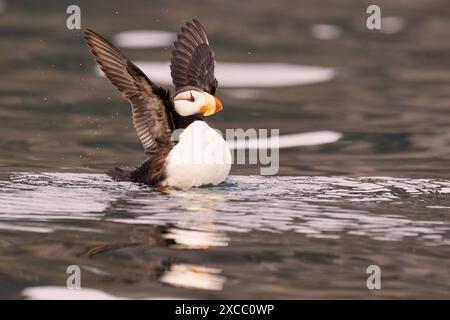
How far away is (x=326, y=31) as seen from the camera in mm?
21297

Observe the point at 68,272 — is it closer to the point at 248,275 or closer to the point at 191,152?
the point at 248,275

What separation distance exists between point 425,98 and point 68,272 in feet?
33.2

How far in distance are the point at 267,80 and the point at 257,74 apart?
0.38 m

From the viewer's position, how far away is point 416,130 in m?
15.2

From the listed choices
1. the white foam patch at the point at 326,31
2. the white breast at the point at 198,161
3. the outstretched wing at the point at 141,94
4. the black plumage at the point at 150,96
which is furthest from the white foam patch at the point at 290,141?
the white foam patch at the point at 326,31

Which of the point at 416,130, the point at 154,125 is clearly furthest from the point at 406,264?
the point at 416,130

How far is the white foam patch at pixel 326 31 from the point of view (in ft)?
69.1

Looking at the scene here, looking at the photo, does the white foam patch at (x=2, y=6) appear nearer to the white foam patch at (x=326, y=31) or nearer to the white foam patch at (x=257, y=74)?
the white foam patch at (x=257, y=74)

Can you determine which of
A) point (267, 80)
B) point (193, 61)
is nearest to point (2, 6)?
point (267, 80)

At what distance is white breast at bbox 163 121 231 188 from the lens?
10.7 meters

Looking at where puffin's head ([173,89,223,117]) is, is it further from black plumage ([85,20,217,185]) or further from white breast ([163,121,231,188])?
white breast ([163,121,231,188])

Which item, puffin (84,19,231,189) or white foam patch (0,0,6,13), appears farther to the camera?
white foam patch (0,0,6,13)

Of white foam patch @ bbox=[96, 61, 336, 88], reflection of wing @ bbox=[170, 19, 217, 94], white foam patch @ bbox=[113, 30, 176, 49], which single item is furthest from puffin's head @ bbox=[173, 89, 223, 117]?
white foam patch @ bbox=[113, 30, 176, 49]

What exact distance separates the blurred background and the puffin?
4.62 ft
